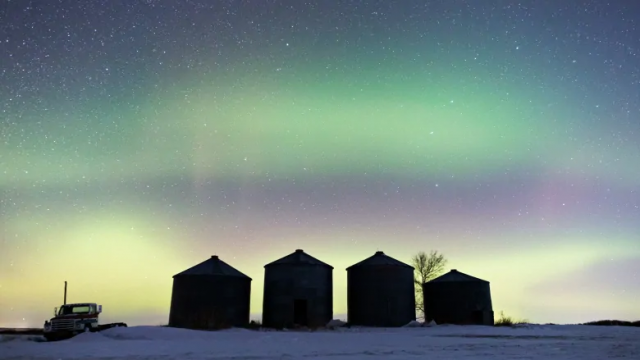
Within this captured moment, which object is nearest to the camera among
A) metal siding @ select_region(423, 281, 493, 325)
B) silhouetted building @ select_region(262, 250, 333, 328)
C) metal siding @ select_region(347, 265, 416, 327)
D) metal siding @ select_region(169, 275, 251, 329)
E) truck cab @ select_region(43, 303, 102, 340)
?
truck cab @ select_region(43, 303, 102, 340)

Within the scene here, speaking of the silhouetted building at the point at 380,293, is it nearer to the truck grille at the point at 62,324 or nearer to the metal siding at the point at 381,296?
the metal siding at the point at 381,296

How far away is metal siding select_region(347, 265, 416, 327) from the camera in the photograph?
42.3m

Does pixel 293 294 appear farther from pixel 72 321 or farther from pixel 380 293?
pixel 72 321

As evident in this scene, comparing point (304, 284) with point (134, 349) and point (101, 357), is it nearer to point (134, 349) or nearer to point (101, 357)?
point (134, 349)

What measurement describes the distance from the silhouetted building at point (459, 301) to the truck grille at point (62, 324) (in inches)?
1119

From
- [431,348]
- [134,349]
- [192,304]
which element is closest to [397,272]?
[192,304]

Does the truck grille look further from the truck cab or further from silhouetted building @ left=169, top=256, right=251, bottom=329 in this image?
silhouetted building @ left=169, top=256, right=251, bottom=329

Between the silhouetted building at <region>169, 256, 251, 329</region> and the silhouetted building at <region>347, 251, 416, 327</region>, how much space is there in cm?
919

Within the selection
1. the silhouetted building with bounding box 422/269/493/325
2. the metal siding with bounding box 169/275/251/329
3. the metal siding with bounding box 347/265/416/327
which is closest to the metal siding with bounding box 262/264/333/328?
the metal siding with bounding box 347/265/416/327

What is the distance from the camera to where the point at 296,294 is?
41.7 meters

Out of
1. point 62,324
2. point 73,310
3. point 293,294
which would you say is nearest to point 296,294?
point 293,294

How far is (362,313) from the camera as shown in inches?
1688

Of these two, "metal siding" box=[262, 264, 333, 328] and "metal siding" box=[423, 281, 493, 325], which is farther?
"metal siding" box=[423, 281, 493, 325]

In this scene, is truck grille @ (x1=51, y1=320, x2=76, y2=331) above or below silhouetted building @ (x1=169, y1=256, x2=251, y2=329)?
below
